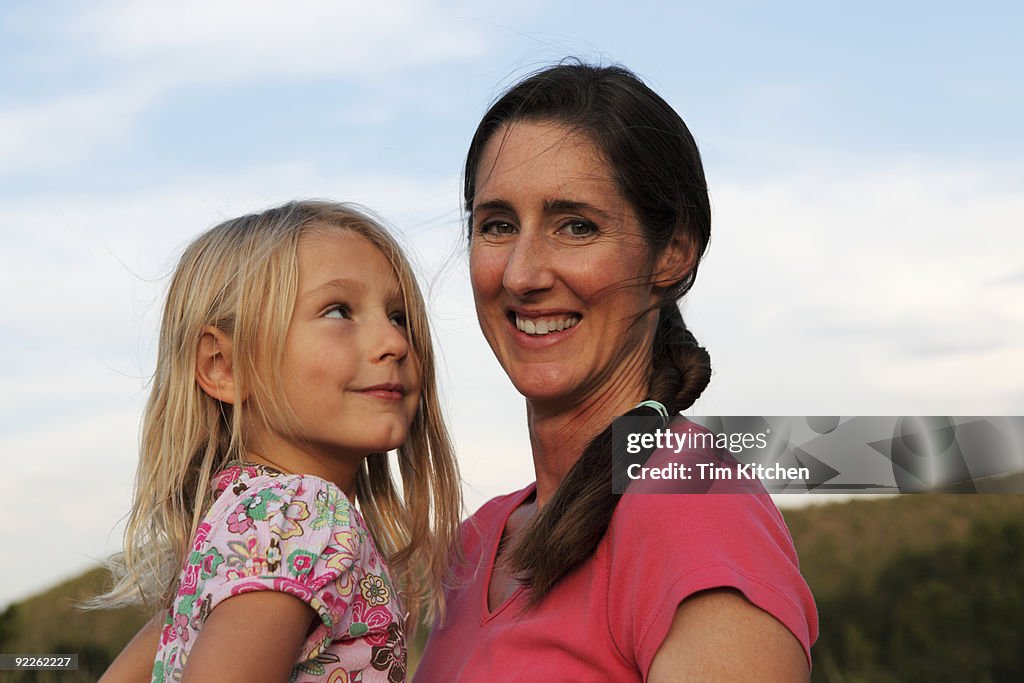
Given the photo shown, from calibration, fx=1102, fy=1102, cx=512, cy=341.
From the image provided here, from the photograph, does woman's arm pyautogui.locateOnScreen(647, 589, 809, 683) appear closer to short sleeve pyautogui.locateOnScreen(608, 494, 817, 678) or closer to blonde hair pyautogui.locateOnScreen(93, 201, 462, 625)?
short sleeve pyautogui.locateOnScreen(608, 494, 817, 678)

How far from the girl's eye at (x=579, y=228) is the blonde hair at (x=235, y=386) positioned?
1.72 feet

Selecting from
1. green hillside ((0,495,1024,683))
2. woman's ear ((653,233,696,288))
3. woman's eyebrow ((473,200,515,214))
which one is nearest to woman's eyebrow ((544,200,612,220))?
woman's eyebrow ((473,200,515,214))

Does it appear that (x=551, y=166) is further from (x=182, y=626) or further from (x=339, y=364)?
(x=182, y=626)

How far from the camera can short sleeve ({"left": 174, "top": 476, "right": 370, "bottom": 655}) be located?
231 cm

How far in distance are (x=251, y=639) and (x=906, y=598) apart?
23.3 ft

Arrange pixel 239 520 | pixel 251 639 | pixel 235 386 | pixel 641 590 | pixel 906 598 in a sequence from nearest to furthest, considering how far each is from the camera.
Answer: pixel 641 590, pixel 251 639, pixel 239 520, pixel 235 386, pixel 906 598

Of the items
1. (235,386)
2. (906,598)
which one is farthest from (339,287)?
(906,598)

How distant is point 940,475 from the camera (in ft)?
11.8

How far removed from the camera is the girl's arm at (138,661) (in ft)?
9.60

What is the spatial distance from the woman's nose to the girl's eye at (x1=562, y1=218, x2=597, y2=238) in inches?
2.5

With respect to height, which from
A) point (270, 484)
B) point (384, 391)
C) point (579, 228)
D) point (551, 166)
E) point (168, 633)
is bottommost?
point (168, 633)

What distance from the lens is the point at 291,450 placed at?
282 centimetres

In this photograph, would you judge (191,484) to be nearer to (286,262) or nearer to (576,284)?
(286,262)

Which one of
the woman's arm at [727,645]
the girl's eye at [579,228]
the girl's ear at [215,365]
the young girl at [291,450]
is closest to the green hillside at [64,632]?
the young girl at [291,450]
